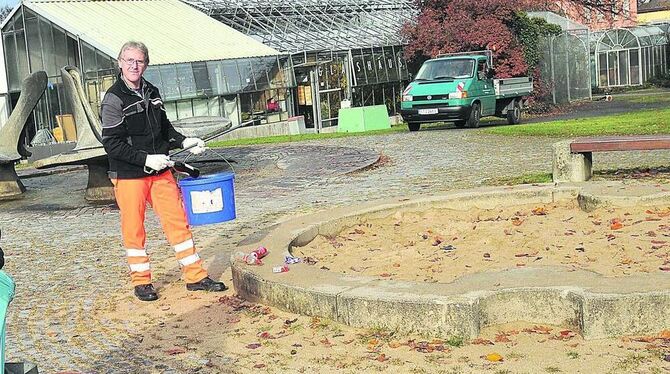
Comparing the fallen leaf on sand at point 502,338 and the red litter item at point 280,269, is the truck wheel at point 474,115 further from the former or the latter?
the fallen leaf on sand at point 502,338

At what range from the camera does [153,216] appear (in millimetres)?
13016

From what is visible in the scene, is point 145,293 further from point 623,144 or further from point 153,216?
point 623,144

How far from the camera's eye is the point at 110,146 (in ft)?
24.8

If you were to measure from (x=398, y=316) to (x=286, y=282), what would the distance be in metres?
1.06

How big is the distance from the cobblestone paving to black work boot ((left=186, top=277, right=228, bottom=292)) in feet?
2.25

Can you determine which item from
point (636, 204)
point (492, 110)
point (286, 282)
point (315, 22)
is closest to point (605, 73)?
point (315, 22)

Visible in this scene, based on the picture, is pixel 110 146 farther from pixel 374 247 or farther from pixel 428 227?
pixel 428 227

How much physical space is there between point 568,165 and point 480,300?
5985 mm

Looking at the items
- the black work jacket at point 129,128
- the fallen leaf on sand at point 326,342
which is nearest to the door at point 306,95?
the black work jacket at point 129,128

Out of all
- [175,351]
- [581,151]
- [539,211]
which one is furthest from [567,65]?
[175,351]

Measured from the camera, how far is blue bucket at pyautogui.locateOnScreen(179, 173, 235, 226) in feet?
24.6

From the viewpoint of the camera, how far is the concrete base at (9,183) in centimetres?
1705

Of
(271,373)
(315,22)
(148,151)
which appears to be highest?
(315,22)

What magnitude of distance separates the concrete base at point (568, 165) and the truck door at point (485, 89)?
1696cm
